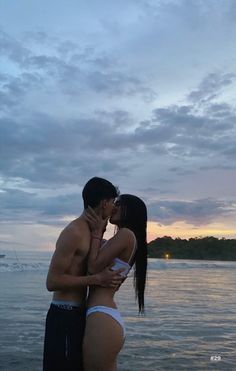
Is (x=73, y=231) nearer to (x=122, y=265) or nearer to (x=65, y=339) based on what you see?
(x=122, y=265)

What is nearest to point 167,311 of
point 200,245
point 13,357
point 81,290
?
point 13,357

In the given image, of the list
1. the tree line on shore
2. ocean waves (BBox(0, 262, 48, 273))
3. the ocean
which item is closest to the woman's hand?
the ocean

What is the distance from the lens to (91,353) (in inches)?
122

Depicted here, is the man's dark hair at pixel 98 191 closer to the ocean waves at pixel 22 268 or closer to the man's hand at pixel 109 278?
the man's hand at pixel 109 278

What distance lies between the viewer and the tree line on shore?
73.9 metres

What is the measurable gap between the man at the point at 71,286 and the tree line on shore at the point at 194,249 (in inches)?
2715

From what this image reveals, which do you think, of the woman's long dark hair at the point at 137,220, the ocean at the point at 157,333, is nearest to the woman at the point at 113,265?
the woman's long dark hair at the point at 137,220

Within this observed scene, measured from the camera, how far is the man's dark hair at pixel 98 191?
3.31 meters

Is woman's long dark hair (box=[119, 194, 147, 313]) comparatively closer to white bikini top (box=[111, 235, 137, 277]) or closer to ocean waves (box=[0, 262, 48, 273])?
white bikini top (box=[111, 235, 137, 277])

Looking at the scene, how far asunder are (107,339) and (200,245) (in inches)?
3050

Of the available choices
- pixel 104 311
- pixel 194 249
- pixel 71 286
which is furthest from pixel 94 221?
pixel 194 249

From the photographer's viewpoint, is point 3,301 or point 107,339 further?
point 3,301

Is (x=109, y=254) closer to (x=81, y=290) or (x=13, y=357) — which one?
(x=81, y=290)

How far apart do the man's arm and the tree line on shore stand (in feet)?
226
